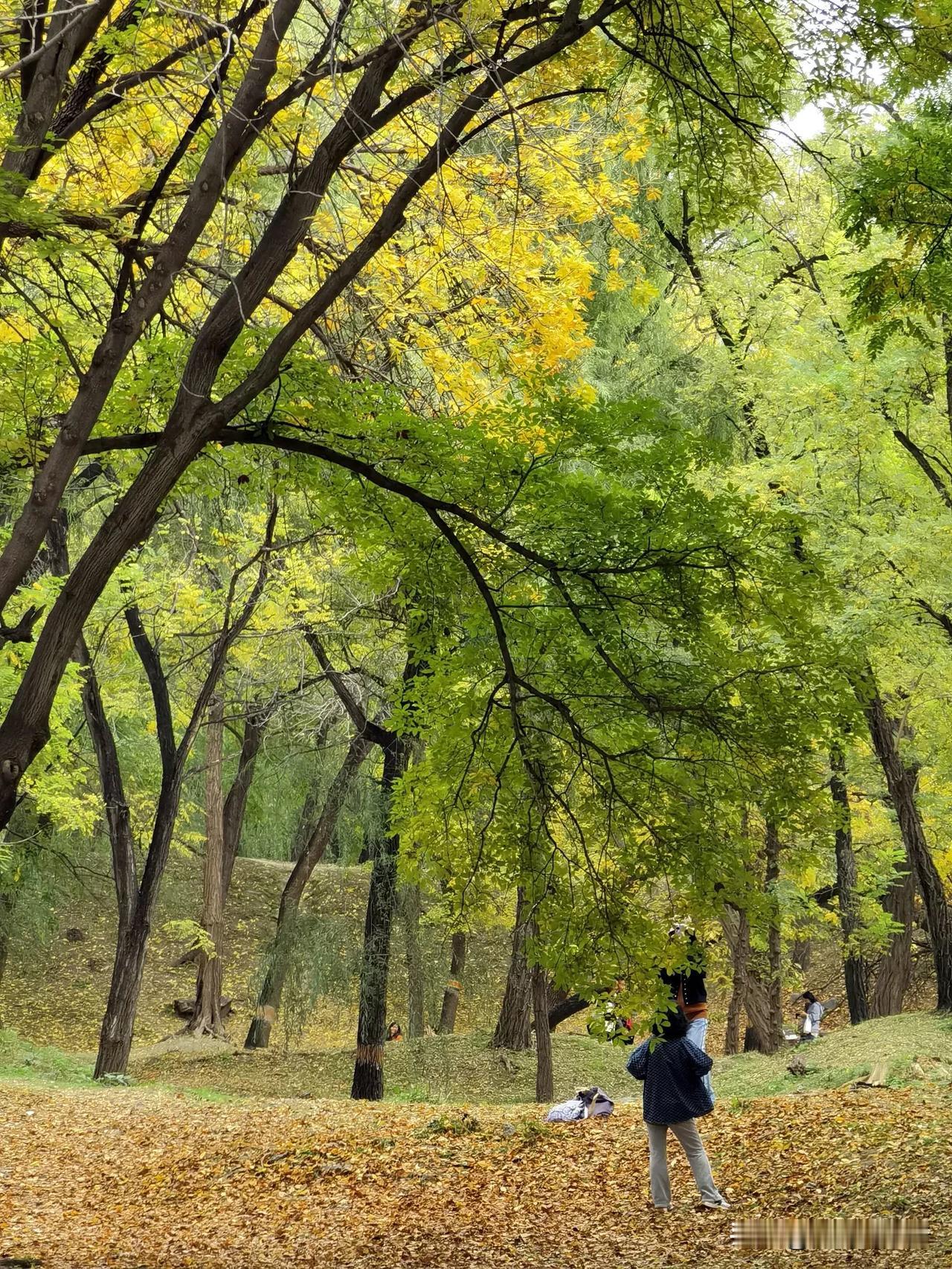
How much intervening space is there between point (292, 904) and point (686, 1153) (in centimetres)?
1052

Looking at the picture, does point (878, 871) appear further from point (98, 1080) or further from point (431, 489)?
point (431, 489)

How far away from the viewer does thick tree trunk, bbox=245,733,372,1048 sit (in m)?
14.4

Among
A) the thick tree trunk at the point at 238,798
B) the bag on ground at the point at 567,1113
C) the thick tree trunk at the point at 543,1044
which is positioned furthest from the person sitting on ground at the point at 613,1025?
the thick tree trunk at the point at 238,798

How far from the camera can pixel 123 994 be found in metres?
13.4

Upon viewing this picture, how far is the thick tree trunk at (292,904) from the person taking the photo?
14422 millimetres

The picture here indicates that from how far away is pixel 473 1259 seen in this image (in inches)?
239

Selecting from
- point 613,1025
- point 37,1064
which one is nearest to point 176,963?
point 37,1064

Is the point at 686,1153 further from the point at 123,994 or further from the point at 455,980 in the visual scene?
the point at 455,980

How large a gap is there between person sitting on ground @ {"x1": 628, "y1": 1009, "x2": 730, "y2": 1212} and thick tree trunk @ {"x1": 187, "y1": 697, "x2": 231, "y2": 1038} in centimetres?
1285

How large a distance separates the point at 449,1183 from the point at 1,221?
6408 millimetres

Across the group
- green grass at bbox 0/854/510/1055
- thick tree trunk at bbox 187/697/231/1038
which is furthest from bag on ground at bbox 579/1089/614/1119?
green grass at bbox 0/854/510/1055

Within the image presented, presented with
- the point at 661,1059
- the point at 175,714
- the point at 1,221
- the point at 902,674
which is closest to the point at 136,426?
the point at 1,221

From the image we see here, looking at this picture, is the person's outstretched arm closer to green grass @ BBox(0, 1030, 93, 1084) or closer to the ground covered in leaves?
the ground covered in leaves

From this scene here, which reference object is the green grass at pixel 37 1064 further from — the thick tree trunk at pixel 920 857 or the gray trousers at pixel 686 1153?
the thick tree trunk at pixel 920 857
